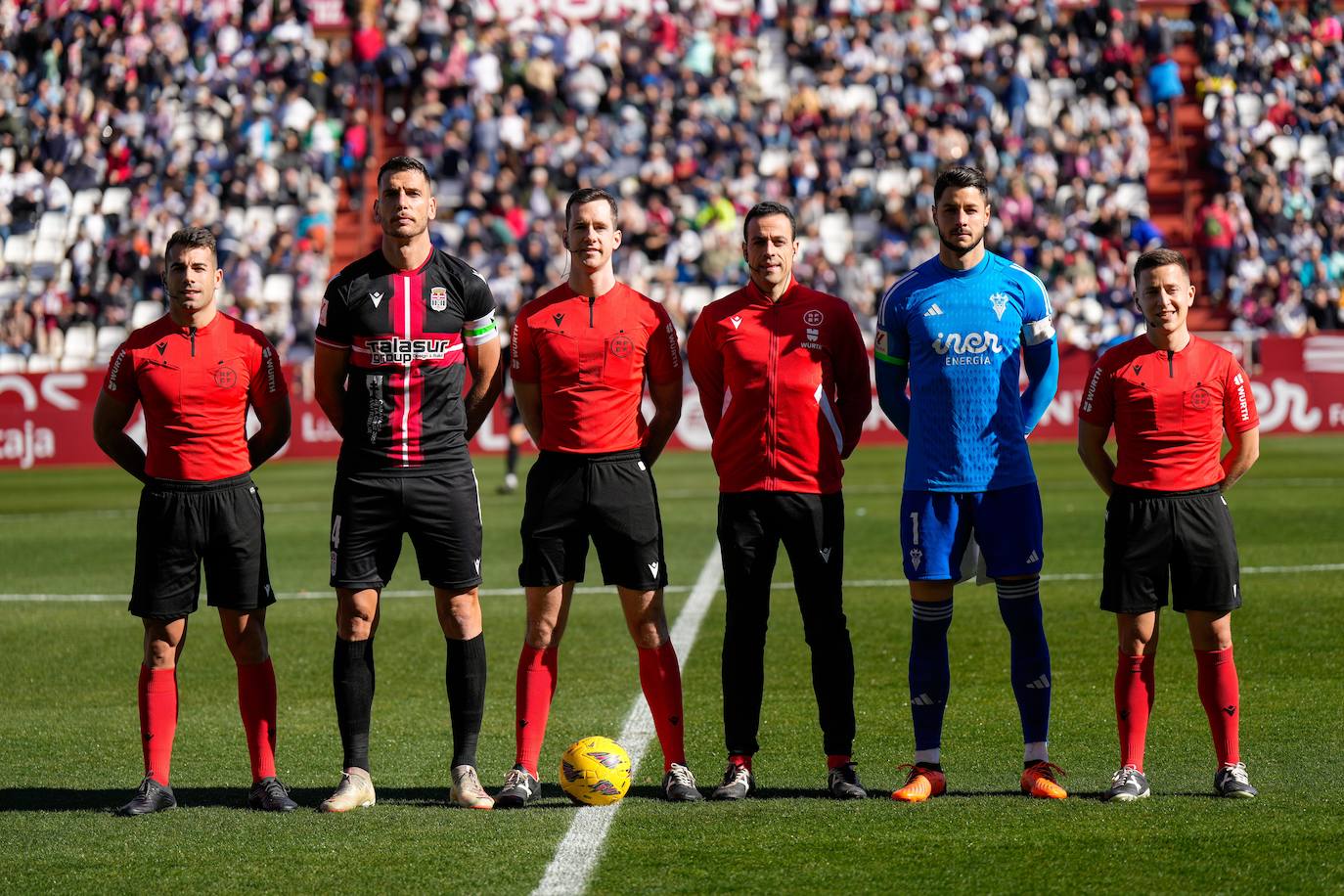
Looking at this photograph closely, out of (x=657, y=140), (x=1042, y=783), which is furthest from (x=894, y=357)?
(x=657, y=140)

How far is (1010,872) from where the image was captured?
4.97 metres

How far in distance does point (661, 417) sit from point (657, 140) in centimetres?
2352

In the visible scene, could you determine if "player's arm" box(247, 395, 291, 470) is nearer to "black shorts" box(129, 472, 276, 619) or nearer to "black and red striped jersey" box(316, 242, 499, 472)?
"black shorts" box(129, 472, 276, 619)

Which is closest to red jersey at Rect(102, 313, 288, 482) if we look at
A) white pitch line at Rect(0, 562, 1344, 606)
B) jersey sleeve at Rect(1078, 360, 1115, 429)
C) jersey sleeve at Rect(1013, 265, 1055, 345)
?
jersey sleeve at Rect(1013, 265, 1055, 345)

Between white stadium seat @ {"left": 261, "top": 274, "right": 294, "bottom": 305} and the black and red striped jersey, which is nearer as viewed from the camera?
the black and red striped jersey

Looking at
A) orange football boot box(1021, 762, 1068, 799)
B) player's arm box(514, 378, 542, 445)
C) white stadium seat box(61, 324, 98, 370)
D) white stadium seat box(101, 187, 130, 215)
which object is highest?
white stadium seat box(101, 187, 130, 215)

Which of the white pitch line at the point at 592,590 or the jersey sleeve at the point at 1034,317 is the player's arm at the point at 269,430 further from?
the white pitch line at the point at 592,590

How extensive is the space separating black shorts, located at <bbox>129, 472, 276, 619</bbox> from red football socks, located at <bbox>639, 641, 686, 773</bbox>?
4.67 feet

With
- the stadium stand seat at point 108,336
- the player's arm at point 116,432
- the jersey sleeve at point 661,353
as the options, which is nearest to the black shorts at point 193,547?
the player's arm at point 116,432

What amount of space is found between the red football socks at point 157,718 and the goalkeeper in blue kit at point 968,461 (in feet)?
8.92

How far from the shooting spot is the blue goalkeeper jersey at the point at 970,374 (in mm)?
6031

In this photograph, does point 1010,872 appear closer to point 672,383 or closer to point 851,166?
point 672,383

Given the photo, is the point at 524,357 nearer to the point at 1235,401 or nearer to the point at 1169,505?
the point at 1169,505

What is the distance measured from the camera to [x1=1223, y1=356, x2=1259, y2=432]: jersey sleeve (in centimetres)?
604
